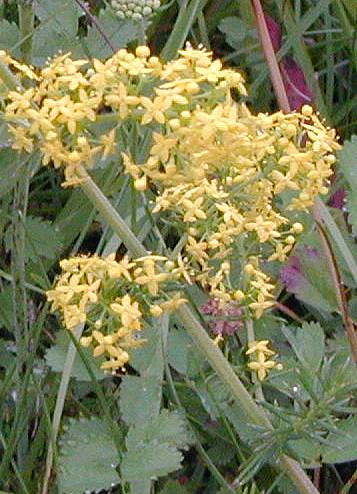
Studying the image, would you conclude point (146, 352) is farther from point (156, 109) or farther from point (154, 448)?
point (156, 109)

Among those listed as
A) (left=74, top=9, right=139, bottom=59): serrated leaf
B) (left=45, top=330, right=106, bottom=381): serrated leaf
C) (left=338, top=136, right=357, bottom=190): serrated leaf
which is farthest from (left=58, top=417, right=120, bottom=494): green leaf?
(left=74, top=9, right=139, bottom=59): serrated leaf

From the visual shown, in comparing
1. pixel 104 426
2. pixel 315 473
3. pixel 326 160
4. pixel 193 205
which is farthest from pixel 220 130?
pixel 315 473

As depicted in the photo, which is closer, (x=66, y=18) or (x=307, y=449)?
(x=307, y=449)

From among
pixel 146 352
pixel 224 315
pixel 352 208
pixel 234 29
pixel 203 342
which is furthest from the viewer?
pixel 234 29

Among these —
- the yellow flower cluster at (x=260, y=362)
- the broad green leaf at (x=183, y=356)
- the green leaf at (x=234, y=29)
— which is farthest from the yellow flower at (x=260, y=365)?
the green leaf at (x=234, y=29)

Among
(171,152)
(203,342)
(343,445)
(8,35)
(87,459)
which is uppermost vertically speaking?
(8,35)

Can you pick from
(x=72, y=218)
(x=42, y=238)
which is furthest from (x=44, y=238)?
(x=72, y=218)

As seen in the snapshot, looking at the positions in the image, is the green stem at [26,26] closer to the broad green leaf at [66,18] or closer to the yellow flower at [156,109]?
the broad green leaf at [66,18]
